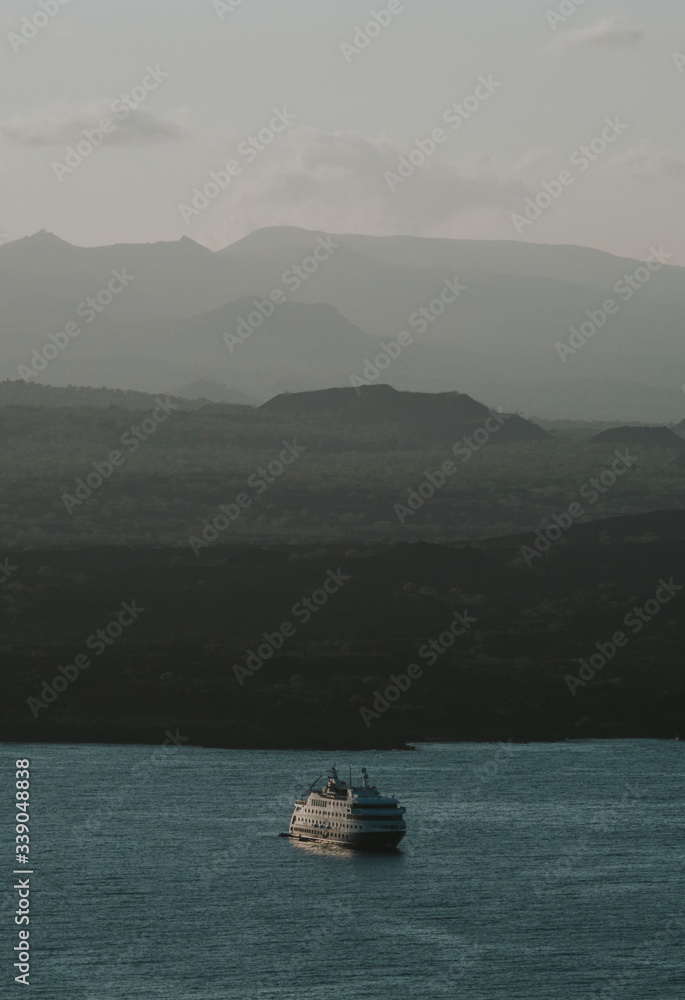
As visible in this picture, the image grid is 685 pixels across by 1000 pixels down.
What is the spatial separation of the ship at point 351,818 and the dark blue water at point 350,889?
63.2 inches

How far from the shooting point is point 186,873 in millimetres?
102500

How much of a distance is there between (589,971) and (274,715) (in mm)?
88781

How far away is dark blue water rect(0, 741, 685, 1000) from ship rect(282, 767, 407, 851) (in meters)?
1.61

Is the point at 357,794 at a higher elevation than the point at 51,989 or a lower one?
higher

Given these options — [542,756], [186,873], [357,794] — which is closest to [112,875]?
[186,873]

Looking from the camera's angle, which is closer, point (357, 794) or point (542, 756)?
point (357, 794)

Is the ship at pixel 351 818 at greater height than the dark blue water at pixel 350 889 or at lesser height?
greater

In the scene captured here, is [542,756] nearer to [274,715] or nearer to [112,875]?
[274,715]

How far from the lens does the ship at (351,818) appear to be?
358 feet

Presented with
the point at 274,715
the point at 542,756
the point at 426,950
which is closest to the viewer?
the point at 426,950

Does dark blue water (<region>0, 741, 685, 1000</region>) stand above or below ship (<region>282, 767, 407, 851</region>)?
below

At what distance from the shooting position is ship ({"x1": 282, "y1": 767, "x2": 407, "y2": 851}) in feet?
358

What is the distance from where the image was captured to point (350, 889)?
324ft

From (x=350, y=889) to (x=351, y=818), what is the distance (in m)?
11.4
